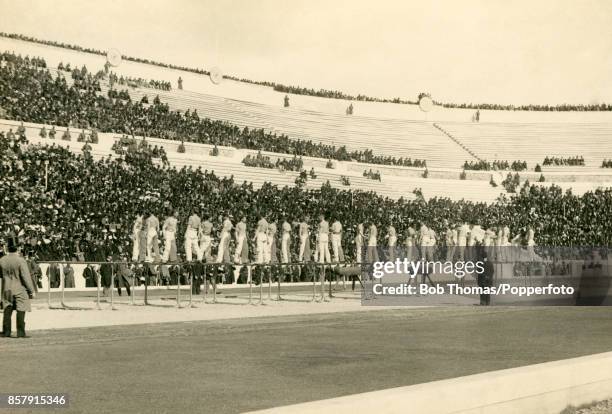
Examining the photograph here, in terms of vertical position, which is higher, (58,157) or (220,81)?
(220,81)

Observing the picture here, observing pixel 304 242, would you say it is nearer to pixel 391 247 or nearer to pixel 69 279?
pixel 391 247

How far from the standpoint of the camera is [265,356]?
39.8ft

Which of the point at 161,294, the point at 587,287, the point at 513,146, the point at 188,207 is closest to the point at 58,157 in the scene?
the point at 188,207

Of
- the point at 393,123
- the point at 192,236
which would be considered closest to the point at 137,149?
the point at 192,236

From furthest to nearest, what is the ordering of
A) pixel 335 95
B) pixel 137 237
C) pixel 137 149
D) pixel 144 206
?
pixel 335 95
pixel 137 149
pixel 144 206
pixel 137 237

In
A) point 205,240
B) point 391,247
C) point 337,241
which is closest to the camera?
point 205,240

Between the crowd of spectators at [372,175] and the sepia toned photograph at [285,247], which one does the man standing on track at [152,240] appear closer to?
the sepia toned photograph at [285,247]

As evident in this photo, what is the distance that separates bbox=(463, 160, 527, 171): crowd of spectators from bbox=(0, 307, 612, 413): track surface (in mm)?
40669

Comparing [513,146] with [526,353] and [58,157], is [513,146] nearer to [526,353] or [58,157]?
[58,157]

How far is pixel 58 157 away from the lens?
103 ft

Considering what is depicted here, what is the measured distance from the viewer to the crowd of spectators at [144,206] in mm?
27109

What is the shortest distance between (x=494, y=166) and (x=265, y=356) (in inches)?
1952

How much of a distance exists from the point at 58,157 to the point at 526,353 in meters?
22.0

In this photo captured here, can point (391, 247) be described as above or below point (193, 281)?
above
